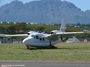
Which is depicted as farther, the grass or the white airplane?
the white airplane

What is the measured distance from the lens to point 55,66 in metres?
23.9

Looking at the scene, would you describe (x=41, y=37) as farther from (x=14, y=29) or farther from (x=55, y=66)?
(x=14, y=29)

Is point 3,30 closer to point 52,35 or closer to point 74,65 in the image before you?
point 52,35

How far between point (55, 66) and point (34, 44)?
2754cm

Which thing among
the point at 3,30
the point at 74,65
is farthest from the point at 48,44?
the point at 3,30

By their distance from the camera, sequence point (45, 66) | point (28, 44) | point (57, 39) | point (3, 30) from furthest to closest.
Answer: point (3, 30)
point (57, 39)
point (28, 44)
point (45, 66)

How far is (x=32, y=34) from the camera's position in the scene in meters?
52.4

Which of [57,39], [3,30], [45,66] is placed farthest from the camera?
[3,30]

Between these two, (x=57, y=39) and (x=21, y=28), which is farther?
(x=21, y=28)

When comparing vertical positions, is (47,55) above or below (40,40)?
above

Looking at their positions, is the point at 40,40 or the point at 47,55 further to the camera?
the point at 40,40

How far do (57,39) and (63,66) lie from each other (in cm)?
3040

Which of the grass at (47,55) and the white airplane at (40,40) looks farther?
the white airplane at (40,40)

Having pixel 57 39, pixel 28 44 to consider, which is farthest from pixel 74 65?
pixel 57 39
